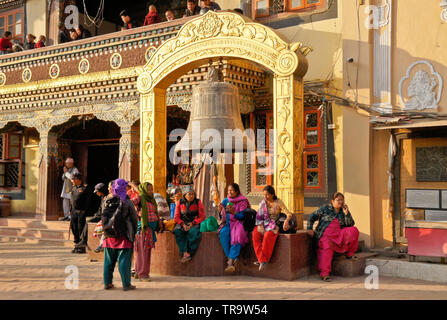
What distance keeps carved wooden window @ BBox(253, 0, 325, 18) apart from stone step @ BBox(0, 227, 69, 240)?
269 inches

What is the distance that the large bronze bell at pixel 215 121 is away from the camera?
808 centimetres

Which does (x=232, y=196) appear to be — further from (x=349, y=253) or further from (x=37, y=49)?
(x=37, y=49)

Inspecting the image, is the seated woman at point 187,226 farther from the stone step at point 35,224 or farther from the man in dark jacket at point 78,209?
the stone step at point 35,224

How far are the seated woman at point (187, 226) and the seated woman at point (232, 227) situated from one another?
0.40 m

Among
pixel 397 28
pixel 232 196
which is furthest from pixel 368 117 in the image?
pixel 232 196

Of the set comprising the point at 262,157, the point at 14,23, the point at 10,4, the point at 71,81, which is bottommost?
the point at 262,157

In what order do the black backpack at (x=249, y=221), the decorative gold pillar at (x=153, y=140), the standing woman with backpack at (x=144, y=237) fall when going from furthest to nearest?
the decorative gold pillar at (x=153, y=140), the black backpack at (x=249, y=221), the standing woman with backpack at (x=144, y=237)

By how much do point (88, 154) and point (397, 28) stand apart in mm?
10102

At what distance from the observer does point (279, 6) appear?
447 inches

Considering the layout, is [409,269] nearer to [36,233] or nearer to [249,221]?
[249,221]

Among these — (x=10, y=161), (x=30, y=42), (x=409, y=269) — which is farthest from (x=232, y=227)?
(x=10, y=161)

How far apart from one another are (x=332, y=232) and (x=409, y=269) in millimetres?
1431

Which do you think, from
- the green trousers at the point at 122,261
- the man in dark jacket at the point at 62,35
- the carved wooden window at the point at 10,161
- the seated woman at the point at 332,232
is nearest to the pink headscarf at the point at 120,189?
the green trousers at the point at 122,261

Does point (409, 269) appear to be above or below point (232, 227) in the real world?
below
